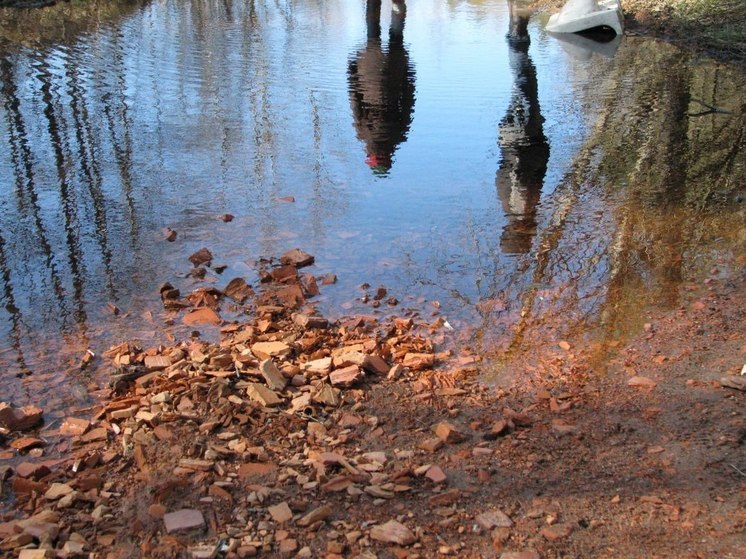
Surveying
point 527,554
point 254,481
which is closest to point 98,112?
point 254,481

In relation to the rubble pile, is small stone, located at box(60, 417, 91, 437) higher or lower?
lower

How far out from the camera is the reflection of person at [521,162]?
6.55 m

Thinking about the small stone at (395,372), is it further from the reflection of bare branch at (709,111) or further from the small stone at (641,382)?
the reflection of bare branch at (709,111)

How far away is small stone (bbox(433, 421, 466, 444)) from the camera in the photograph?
383cm

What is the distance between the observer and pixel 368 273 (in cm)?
578

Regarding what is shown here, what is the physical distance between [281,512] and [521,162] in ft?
18.4

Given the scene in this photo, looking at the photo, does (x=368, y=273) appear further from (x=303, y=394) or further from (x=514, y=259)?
(x=303, y=394)

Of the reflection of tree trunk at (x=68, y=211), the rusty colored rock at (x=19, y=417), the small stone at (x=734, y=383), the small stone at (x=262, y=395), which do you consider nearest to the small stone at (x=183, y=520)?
the small stone at (x=262, y=395)

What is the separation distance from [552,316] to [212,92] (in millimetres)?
6752

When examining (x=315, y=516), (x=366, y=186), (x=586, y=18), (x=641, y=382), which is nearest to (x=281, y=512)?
(x=315, y=516)

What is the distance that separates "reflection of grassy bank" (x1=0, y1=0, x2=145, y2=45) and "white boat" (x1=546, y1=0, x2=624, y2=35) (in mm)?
9179

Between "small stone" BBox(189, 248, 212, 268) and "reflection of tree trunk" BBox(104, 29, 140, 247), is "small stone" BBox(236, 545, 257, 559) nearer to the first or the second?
"small stone" BBox(189, 248, 212, 268)

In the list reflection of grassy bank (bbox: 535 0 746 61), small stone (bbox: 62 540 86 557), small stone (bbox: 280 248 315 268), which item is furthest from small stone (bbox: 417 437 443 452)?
reflection of grassy bank (bbox: 535 0 746 61)

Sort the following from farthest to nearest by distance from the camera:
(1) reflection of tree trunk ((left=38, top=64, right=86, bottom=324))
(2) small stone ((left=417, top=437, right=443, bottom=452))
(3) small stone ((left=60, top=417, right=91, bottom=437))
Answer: (1) reflection of tree trunk ((left=38, top=64, right=86, bottom=324)) < (3) small stone ((left=60, top=417, right=91, bottom=437)) < (2) small stone ((left=417, top=437, right=443, bottom=452))
